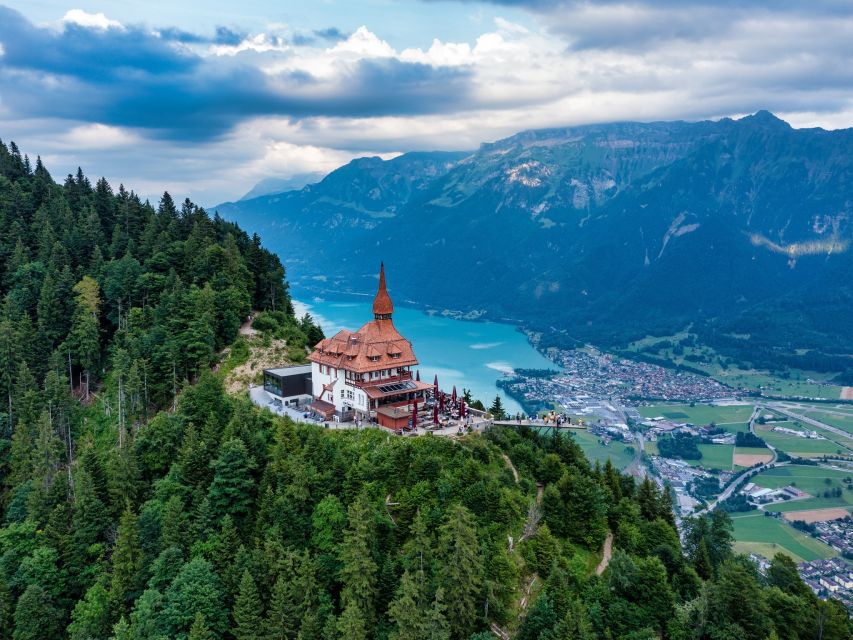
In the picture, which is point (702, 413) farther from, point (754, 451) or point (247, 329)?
point (247, 329)

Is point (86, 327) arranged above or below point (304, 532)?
above

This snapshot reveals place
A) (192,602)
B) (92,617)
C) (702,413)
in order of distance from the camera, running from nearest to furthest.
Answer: (192,602)
(92,617)
(702,413)

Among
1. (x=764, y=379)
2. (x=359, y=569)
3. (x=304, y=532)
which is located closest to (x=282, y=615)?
(x=359, y=569)

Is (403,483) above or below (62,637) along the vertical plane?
above

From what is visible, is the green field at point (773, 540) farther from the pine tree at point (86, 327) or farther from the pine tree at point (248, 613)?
the pine tree at point (86, 327)

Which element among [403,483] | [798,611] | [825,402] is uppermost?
[403,483]

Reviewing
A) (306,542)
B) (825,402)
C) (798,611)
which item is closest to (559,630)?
(306,542)

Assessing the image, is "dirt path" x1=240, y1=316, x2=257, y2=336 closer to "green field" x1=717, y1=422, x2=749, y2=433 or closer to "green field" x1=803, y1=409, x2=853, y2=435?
"green field" x1=717, y1=422, x2=749, y2=433

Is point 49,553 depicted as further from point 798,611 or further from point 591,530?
point 798,611

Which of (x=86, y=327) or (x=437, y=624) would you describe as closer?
(x=437, y=624)
